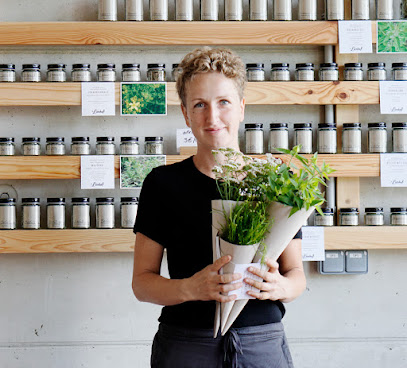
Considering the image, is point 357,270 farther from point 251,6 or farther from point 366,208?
point 251,6

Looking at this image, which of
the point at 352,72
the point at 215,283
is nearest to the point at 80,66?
the point at 352,72

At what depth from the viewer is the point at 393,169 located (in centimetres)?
210

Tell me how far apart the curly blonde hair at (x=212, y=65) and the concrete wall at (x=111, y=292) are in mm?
1121

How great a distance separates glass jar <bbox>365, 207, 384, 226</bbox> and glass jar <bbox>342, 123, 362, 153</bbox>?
228 millimetres

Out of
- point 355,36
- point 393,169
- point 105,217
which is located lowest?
point 105,217

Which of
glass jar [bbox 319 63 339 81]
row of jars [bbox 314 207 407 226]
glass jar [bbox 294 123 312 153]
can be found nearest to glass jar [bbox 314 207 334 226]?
row of jars [bbox 314 207 407 226]

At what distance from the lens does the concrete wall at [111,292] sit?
218 cm

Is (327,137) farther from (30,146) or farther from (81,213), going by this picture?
(30,146)

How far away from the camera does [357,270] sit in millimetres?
2172

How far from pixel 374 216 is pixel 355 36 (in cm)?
68

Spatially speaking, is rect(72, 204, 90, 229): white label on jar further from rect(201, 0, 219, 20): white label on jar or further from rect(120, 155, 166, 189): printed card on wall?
rect(201, 0, 219, 20): white label on jar

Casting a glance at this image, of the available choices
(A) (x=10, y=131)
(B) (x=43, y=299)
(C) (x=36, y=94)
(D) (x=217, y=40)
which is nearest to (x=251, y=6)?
(D) (x=217, y=40)

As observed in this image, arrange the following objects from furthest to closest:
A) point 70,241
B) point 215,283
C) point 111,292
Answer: point 111,292, point 70,241, point 215,283

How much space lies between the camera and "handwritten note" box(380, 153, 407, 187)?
2096mm
